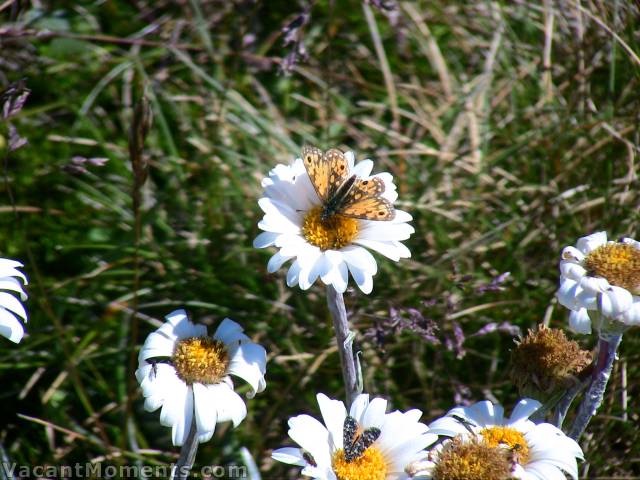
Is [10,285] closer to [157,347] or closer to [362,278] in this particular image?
[157,347]

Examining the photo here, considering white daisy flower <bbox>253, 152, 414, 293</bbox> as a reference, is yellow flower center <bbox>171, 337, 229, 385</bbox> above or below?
below

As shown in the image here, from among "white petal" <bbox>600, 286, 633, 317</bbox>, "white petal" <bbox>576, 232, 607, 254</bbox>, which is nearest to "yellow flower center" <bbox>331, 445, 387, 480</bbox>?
"white petal" <bbox>600, 286, 633, 317</bbox>

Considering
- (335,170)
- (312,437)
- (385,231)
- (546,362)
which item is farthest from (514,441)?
(335,170)

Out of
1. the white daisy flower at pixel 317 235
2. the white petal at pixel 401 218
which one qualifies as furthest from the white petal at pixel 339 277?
the white petal at pixel 401 218

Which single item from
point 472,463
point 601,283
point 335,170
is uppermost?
point 335,170

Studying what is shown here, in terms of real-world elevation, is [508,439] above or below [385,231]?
below

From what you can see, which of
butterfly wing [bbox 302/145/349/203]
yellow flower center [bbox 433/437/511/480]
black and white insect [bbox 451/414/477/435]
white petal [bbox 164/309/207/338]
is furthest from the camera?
butterfly wing [bbox 302/145/349/203]

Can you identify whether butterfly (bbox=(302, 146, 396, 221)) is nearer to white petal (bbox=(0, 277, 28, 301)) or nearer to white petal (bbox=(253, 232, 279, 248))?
white petal (bbox=(253, 232, 279, 248))

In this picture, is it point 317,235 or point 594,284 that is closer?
point 594,284
